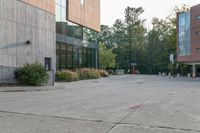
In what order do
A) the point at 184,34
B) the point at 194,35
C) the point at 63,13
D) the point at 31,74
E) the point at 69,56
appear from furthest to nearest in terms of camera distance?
1. the point at 184,34
2. the point at 194,35
3. the point at 69,56
4. the point at 63,13
5. the point at 31,74

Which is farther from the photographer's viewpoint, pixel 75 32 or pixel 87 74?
pixel 75 32

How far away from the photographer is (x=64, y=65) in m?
37.7

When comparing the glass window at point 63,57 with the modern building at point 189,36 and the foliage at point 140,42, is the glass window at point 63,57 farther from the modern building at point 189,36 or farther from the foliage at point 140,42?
the foliage at point 140,42

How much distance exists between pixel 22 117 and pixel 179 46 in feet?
210

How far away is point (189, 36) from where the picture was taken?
6625 cm

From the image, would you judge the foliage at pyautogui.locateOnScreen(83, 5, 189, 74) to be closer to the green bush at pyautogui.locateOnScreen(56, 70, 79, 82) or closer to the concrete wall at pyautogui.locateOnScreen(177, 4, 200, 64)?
the concrete wall at pyautogui.locateOnScreen(177, 4, 200, 64)

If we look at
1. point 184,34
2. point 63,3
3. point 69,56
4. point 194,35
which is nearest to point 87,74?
point 69,56

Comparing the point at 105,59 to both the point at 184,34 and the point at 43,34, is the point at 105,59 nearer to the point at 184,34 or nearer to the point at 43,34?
the point at 184,34

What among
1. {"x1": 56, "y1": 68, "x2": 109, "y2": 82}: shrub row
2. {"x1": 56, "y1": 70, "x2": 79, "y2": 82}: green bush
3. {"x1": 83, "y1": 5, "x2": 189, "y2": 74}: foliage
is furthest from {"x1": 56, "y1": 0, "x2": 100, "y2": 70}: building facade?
{"x1": 83, "y1": 5, "x2": 189, "y2": 74}: foliage

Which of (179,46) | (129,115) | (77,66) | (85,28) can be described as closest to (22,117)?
(129,115)

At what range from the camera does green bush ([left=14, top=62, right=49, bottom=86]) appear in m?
24.0

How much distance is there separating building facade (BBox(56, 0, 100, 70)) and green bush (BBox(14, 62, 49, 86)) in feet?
35.9

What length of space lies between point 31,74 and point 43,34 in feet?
19.7

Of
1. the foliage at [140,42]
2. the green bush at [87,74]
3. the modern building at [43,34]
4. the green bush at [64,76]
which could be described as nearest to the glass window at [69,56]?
the modern building at [43,34]
